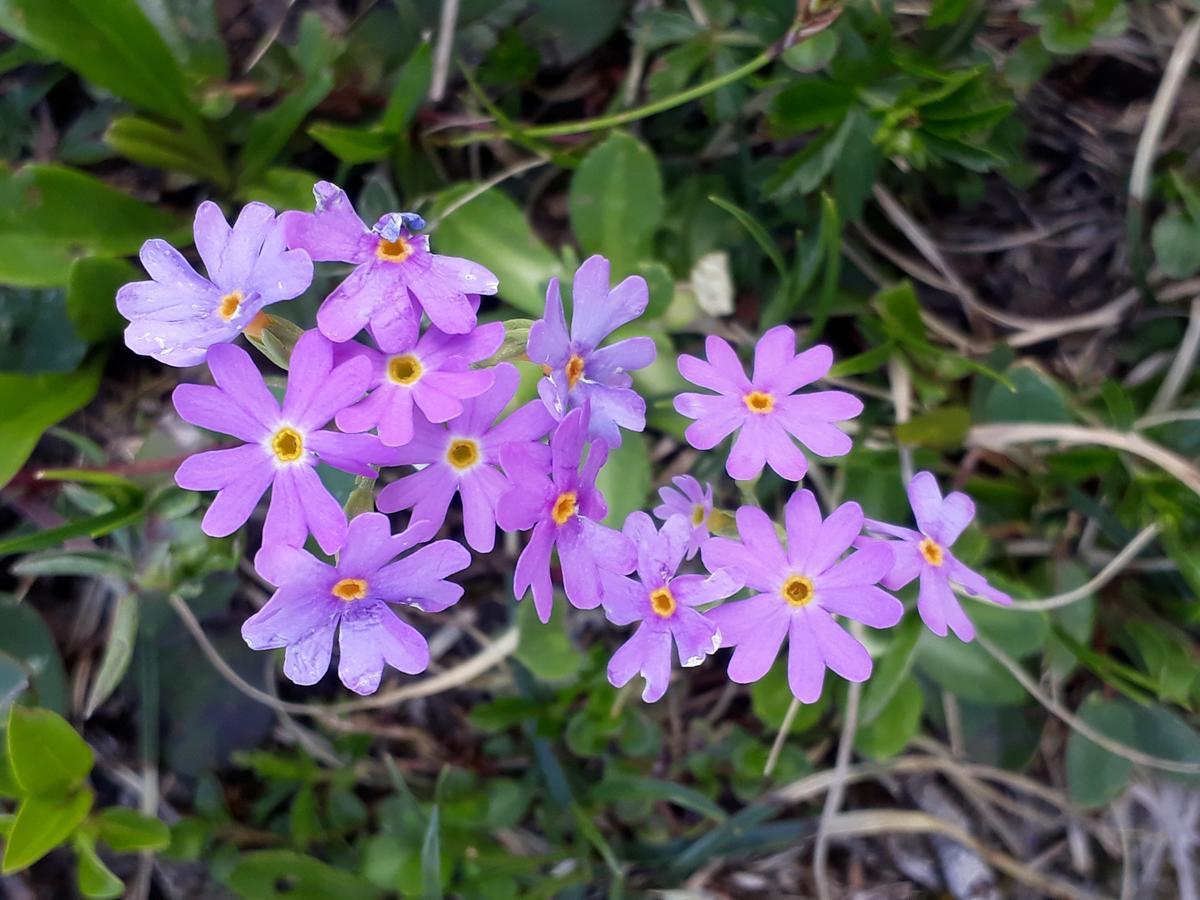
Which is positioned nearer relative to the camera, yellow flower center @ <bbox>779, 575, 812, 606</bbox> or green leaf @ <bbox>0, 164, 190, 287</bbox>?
yellow flower center @ <bbox>779, 575, 812, 606</bbox>

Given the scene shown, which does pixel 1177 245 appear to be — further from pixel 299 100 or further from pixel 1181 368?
pixel 299 100

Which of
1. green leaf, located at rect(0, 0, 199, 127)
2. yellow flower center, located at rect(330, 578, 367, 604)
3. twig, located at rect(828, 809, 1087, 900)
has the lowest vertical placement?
twig, located at rect(828, 809, 1087, 900)

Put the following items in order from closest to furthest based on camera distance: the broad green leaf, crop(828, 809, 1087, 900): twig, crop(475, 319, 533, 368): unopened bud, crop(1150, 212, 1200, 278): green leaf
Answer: crop(475, 319, 533, 368): unopened bud < crop(1150, 212, 1200, 278): green leaf < the broad green leaf < crop(828, 809, 1087, 900): twig

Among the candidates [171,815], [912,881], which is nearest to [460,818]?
[171,815]

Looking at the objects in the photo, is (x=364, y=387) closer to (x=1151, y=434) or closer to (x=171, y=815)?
(x=171, y=815)

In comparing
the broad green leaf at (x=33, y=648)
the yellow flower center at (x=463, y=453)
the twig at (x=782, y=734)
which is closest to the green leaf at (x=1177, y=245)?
the twig at (x=782, y=734)

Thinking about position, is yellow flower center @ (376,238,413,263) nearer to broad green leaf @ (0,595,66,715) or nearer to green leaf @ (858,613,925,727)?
green leaf @ (858,613,925,727)

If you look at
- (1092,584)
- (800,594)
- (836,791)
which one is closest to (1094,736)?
(1092,584)

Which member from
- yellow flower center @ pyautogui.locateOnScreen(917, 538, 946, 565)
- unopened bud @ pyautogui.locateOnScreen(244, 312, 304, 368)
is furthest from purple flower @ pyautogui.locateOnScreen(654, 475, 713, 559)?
unopened bud @ pyautogui.locateOnScreen(244, 312, 304, 368)
